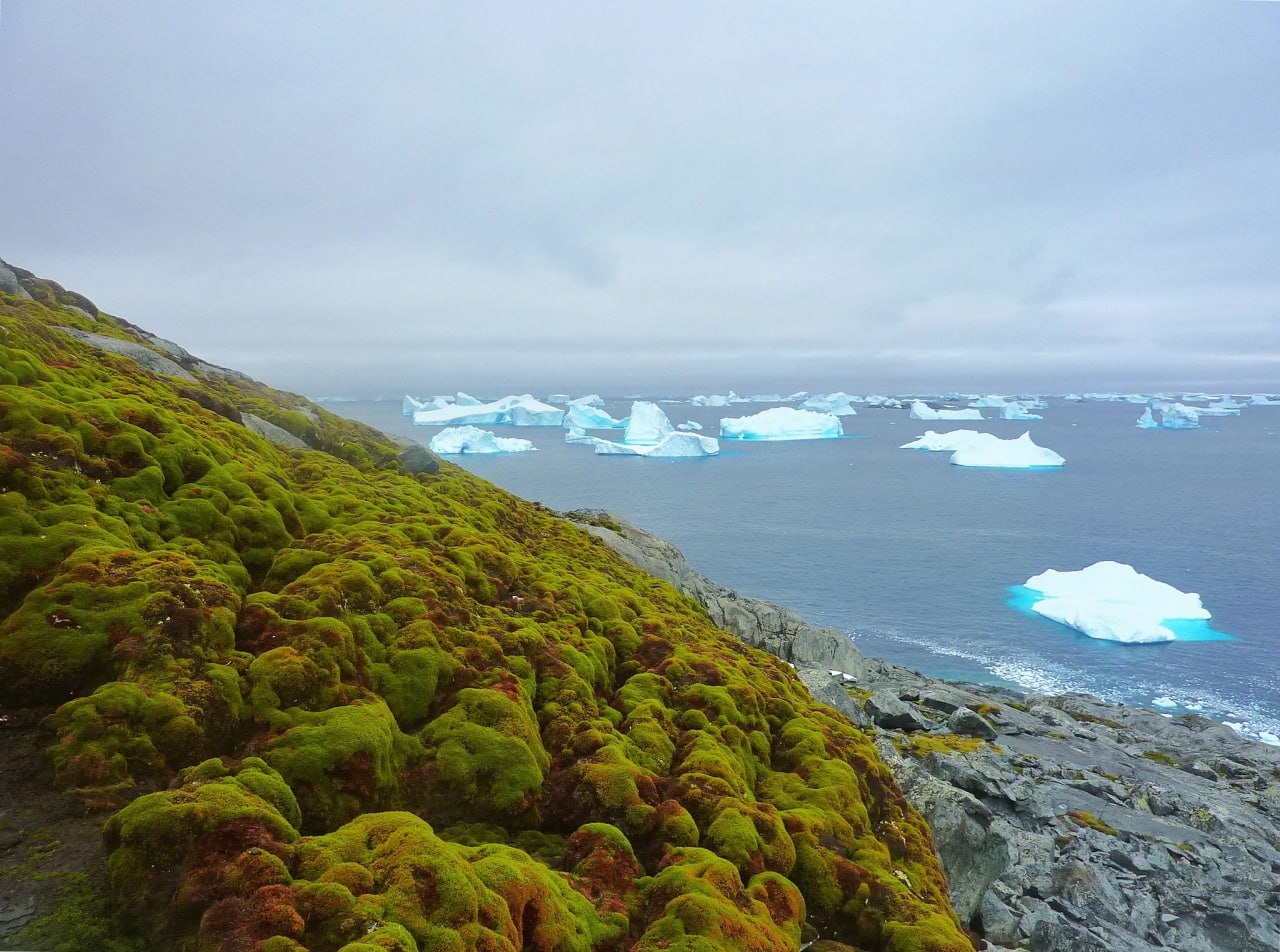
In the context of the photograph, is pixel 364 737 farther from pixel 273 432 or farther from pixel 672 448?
pixel 672 448

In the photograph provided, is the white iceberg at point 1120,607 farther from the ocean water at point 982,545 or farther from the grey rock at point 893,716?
the grey rock at point 893,716

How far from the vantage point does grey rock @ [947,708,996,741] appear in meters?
33.0

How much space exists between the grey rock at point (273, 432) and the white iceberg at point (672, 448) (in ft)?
463

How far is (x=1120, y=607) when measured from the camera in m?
57.8

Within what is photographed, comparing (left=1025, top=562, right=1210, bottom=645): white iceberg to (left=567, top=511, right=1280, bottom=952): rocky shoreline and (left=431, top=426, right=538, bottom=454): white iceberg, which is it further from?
(left=431, top=426, right=538, bottom=454): white iceberg

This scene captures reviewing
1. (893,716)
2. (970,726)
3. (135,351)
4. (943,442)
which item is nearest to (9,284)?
(135,351)

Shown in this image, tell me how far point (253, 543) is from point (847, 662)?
3475cm

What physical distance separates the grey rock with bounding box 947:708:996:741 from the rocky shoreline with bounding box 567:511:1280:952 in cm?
6

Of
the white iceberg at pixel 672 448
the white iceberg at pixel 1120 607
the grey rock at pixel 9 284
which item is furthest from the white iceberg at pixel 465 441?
the grey rock at pixel 9 284

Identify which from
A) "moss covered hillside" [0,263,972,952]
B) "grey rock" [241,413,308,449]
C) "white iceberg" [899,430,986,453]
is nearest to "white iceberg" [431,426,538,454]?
"white iceberg" [899,430,986,453]

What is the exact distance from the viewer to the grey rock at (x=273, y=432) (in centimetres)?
2375

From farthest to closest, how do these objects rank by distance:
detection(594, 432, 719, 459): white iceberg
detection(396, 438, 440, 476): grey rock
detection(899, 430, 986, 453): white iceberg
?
1. detection(899, 430, 986, 453): white iceberg
2. detection(594, 432, 719, 459): white iceberg
3. detection(396, 438, 440, 476): grey rock

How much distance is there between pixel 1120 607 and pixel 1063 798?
39.9m

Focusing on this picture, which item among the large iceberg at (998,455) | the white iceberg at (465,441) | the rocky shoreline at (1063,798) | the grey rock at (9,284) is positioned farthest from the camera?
the white iceberg at (465,441)
